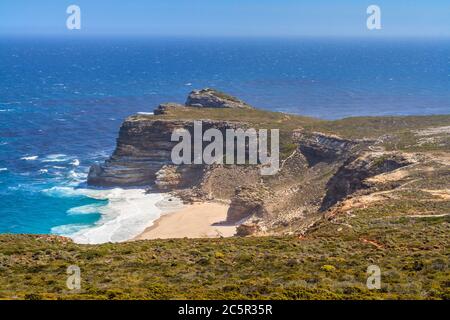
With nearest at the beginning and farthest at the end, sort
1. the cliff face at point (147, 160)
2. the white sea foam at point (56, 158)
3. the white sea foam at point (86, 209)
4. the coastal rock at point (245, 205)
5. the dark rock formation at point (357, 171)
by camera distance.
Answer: the dark rock formation at point (357, 171) < the coastal rock at point (245, 205) < the white sea foam at point (86, 209) < the cliff face at point (147, 160) < the white sea foam at point (56, 158)

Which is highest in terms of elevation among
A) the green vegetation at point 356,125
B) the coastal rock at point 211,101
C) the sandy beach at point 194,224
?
the coastal rock at point 211,101

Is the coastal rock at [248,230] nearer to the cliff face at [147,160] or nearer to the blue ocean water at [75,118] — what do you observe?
the blue ocean water at [75,118]

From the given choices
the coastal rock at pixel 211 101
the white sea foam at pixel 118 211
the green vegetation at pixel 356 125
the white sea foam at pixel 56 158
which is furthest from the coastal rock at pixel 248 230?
the white sea foam at pixel 56 158

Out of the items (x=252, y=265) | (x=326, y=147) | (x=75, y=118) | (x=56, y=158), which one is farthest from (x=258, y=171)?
(x=75, y=118)

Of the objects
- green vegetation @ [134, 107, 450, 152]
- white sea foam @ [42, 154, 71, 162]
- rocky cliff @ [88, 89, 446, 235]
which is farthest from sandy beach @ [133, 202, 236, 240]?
white sea foam @ [42, 154, 71, 162]

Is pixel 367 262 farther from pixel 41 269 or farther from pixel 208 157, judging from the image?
pixel 208 157

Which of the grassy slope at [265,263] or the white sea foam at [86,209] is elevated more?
the grassy slope at [265,263]

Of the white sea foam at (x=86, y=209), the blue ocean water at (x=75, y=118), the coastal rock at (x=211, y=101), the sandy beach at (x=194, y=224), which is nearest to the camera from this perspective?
the sandy beach at (x=194, y=224)

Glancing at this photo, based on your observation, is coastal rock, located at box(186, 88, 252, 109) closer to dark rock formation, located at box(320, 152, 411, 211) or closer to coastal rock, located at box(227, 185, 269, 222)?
coastal rock, located at box(227, 185, 269, 222)
